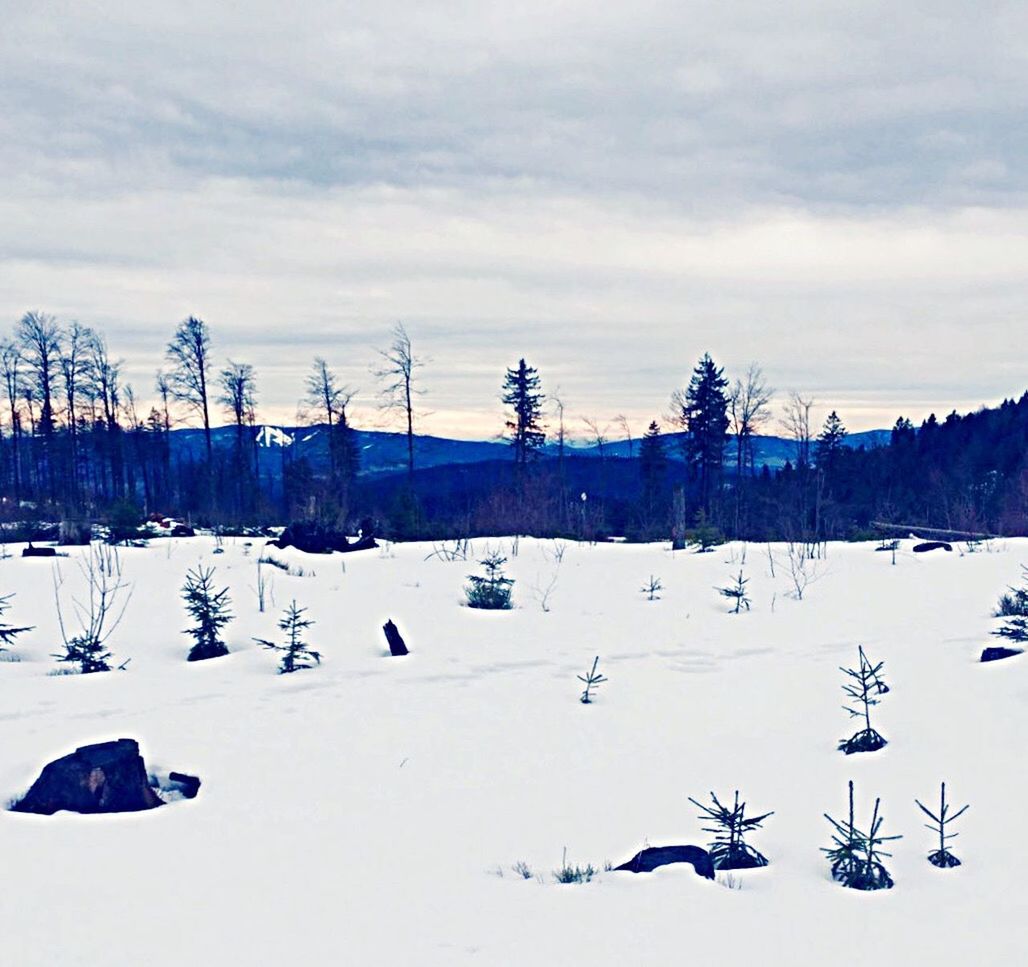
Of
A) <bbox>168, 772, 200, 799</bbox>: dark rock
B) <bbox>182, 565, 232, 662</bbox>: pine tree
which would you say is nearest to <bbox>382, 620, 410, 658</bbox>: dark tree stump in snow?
<bbox>182, 565, 232, 662</bbox>: pine tree

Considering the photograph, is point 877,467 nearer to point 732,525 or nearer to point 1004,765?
point 732,525

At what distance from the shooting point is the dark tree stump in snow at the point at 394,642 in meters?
9.54

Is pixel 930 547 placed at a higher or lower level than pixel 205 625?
higher

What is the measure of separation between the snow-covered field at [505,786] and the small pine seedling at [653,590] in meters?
0.91

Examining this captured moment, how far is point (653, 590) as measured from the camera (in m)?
13.1

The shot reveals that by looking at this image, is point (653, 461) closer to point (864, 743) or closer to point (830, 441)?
point (830, 441)

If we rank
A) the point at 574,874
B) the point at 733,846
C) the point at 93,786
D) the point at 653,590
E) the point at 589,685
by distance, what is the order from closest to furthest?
the point at 574,874, the point at 733,846, the point at 93,786, the point at 589,685, the point at 653,590

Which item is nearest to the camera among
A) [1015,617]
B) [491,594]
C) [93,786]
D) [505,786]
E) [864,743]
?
[93,786]

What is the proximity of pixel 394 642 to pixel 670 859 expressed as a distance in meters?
5.62

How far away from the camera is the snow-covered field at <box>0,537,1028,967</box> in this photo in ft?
11.8

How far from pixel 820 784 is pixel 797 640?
15.9 ft

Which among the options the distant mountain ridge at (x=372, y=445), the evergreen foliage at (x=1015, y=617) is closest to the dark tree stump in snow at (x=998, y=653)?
the evergreen foliage at (x=1015, y=617)

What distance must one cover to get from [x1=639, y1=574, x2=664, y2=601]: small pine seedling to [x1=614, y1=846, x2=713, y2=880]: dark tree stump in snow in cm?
855

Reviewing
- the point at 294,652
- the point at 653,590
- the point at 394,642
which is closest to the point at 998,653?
the point at 653,590
